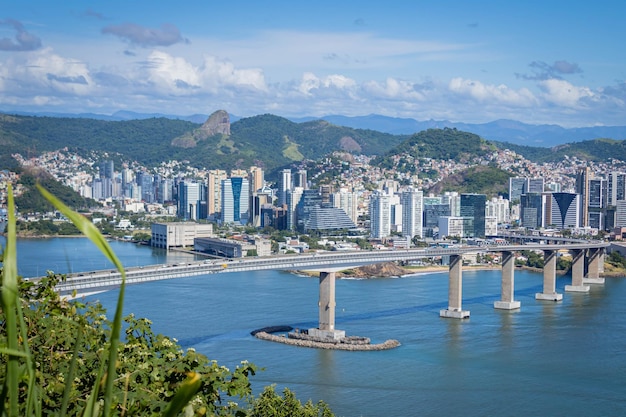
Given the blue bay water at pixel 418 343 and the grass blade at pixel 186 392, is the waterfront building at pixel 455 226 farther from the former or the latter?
the grass blade at pixel 186 392

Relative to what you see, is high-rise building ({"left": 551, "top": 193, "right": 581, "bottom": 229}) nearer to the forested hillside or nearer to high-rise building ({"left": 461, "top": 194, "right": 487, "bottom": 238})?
high-rise building ({"left": 461, "top": 194, "right": 487, "bottom": 238})

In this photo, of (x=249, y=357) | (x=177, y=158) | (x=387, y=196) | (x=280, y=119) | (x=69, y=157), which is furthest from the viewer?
(x=280, y=119)

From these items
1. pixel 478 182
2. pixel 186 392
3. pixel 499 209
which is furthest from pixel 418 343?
pixel 478 182

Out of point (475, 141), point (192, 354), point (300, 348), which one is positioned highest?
point (475, 141)

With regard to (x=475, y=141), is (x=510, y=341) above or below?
below

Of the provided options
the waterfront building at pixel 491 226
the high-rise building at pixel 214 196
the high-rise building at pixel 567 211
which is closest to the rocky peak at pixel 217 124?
the high-rise building at pixel 214 196

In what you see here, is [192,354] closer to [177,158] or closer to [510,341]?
[510,341]

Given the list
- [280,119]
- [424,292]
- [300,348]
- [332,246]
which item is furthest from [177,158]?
[300,348]
